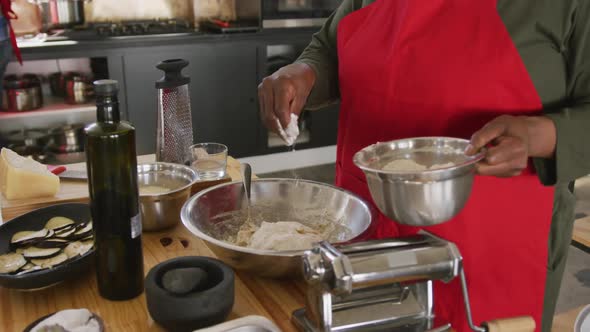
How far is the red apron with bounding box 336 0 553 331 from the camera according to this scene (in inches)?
44.4

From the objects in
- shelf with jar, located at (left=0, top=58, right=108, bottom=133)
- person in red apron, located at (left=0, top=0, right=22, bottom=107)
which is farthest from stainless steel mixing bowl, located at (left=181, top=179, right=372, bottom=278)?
shelf with jar, located at (left=0, top=58, right=108, bottom=133)

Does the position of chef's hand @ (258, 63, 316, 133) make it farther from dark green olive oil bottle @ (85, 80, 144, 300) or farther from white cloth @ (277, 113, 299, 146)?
dark green olive oil bottle @ (85, 80, 144, 300)

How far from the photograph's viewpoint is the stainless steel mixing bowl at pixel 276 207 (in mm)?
1163

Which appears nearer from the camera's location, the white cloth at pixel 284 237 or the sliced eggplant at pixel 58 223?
the white cloth at pixel 284 237

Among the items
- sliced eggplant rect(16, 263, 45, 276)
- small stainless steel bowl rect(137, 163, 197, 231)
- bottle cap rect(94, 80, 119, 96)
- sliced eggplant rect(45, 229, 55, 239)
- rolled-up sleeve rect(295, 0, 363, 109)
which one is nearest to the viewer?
bottle cap rect(94, 80, 119, 96)

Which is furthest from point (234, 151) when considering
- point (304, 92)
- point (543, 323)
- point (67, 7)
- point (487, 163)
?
point (487, 163)

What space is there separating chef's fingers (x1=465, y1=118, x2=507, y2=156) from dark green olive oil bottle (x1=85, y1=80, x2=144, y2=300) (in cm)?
54

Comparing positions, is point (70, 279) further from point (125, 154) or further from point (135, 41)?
point (135, 41)

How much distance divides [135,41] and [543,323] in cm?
278

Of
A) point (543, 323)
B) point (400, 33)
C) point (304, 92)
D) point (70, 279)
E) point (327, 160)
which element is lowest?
point (327, 160)

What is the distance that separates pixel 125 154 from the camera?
0.96m

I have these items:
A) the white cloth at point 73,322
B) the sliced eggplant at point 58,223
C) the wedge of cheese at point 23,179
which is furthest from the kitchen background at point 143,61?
the white cloth at point 73,322

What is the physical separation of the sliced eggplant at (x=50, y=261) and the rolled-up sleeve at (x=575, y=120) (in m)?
0.88

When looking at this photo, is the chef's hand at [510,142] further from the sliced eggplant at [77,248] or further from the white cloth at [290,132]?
the sliced eggplant at [77,248]
